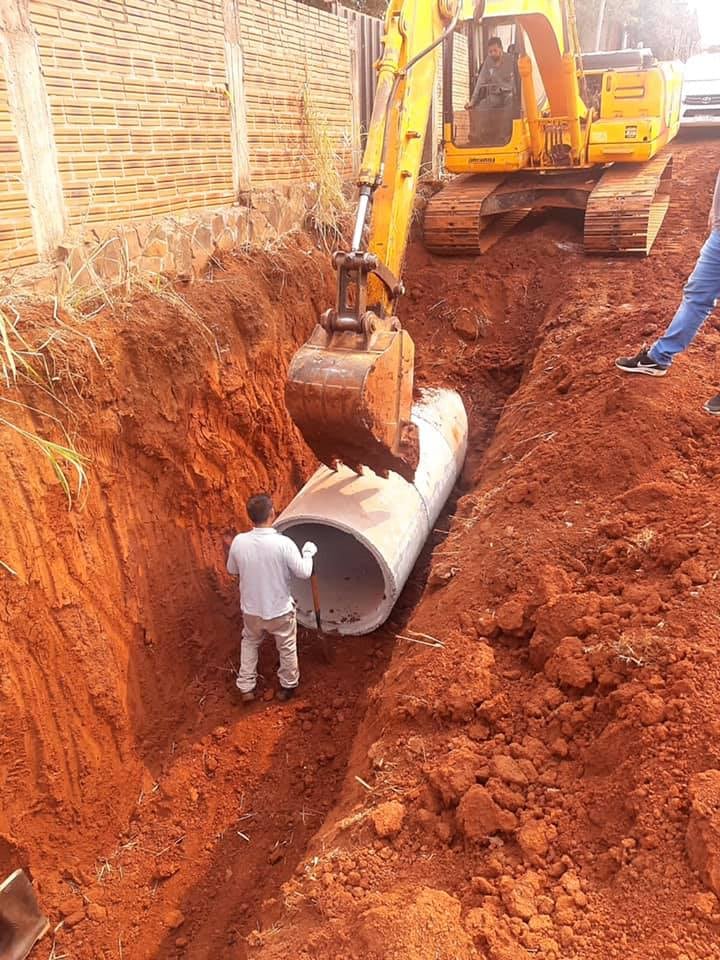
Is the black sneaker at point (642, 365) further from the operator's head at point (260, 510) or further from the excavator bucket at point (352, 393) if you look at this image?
the operator's head at point (260, 510)

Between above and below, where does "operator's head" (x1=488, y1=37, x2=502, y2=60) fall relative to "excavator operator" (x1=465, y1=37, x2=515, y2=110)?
above

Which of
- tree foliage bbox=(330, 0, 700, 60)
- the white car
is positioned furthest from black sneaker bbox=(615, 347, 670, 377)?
tree foliage bbox=(330, 0, 700, 60)

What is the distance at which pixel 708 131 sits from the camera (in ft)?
52.1

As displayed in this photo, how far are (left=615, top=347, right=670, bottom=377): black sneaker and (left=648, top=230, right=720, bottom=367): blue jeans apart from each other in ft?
0.17

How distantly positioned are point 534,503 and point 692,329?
1.69 m

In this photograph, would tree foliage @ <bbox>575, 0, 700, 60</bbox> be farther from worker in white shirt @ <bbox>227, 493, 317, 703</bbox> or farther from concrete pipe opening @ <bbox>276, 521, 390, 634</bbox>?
worker in white shirt @ <bbox>227, 493, 317, 703</bbox>

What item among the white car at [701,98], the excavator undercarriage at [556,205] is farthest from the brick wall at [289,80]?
the white car at [701,98]

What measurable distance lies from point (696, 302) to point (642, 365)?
59 centimetres

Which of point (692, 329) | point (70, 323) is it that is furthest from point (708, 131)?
point (70, 323)

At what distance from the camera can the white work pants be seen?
518 cm

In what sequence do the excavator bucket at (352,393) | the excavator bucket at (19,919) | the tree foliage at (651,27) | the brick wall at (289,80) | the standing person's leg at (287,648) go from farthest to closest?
the tree foliage at (651,27)
the brick wall at (289,80)
the standing person's leg at (287,648)
the excavator bucket at (352,393)
the excavator bucket at (19,919)

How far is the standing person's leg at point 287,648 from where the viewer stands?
5.18 m

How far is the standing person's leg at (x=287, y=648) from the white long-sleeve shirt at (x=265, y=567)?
89 millimetres

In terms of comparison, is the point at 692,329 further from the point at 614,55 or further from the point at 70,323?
the point at 614,55
